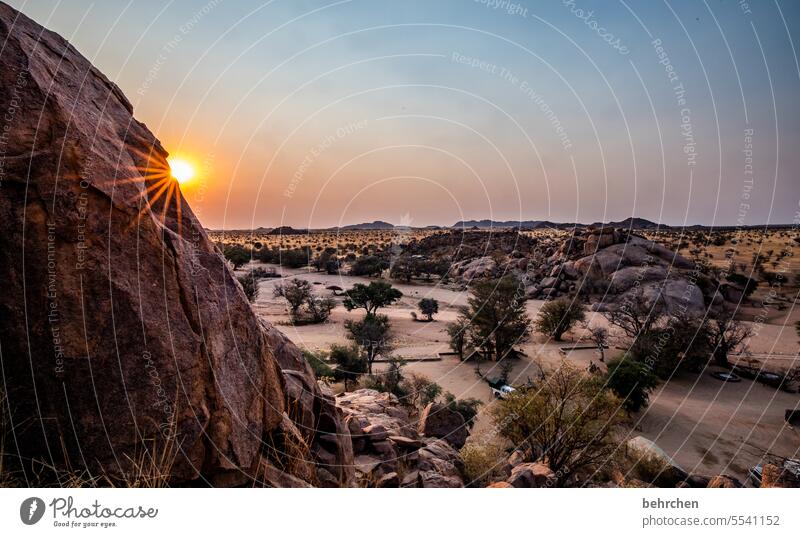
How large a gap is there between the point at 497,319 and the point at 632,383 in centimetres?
1067

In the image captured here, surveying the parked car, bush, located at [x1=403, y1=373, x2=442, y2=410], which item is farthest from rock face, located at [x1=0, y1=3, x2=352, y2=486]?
the parked car

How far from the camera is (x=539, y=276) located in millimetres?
50844

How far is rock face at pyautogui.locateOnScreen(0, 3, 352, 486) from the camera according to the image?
11.7 feet

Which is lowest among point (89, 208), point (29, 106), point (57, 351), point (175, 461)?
point (175, 461)

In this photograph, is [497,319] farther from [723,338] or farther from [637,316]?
[723,338]

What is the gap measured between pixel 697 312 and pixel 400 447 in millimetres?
37117

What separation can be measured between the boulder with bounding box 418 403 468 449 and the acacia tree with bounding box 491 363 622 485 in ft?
5.43

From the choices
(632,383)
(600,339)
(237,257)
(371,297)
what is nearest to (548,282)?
(600,339)

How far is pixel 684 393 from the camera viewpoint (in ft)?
69.7

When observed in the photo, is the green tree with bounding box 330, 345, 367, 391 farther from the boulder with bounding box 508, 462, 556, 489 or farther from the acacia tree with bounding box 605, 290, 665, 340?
the acacia tree with bounding box 605, 290, 665, 340

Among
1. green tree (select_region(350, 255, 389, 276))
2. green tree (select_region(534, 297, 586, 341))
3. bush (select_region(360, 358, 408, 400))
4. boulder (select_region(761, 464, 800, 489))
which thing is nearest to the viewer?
boulder (select_region(761, 464, 800, 489))

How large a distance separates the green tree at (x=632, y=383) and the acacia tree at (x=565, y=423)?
8141 mm
